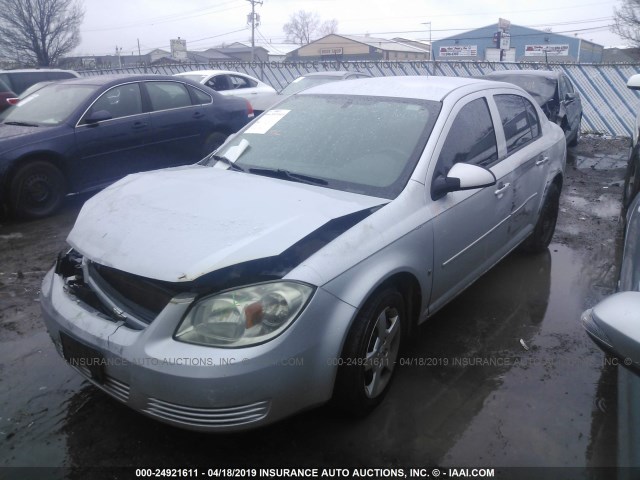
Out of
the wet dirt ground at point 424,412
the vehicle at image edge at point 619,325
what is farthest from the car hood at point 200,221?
the vehicle at image edge at point 619,325

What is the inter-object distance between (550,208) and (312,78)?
743 centimetres

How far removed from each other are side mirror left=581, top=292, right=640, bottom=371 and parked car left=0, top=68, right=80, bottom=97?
12459mm

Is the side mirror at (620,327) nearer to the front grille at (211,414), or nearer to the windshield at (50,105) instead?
the front grille at (211,414)

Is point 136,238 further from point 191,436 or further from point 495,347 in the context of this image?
point 495,347

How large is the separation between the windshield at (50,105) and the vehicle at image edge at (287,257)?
3.52 m

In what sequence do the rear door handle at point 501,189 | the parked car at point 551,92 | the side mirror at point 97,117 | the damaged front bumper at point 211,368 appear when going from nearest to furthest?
the damaged front bumper at point 211,368 → the rear door handle at point 501,189 → the side mirror at point 97,117 → the parked car at point 551,92

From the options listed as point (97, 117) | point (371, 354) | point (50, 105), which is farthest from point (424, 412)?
point (50, 105)

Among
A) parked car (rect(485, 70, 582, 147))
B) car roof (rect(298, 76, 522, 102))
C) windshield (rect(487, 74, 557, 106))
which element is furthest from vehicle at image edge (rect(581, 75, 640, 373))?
windshield (rect(487, 74, 557, 106))

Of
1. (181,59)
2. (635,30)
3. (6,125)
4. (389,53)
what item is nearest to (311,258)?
(6,125)

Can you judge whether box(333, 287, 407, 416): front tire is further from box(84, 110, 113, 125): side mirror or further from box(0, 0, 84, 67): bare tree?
box(0, 0, 84, 67): bare tree

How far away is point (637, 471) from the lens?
169cm

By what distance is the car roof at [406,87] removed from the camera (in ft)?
11.4

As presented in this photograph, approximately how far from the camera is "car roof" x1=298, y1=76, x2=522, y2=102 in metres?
3.46

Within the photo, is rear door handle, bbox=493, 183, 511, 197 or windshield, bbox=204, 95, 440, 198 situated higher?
windshield, bbox=204, 95, 440, 198
